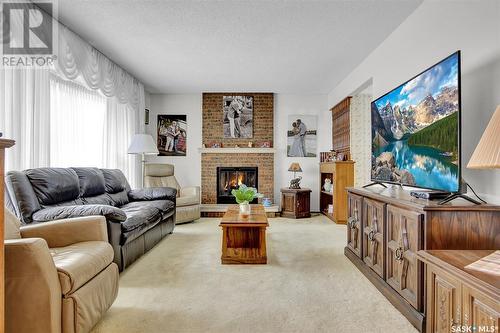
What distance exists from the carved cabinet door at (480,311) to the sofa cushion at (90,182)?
329cm

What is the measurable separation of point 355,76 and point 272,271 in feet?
10.8

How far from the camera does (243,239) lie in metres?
3.15

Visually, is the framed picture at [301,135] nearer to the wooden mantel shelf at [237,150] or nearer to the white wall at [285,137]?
the white wall at [285,137]

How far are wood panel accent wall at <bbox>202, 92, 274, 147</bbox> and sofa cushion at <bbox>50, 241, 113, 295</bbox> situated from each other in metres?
4.29

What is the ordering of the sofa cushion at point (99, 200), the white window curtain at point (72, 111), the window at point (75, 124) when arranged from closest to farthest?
the white window curtain at point (72, 111) < the sofa cushion at point (99, 200) < the window at point (75, 124)

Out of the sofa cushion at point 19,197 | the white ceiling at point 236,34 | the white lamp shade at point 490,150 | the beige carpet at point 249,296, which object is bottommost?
the beige carpet at point 249,296

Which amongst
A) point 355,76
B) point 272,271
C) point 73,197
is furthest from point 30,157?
point 355,76

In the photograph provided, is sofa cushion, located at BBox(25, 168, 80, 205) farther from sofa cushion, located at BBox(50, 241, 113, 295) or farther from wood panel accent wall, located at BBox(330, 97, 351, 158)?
wood panel accent wall, located at BBox(330, 97, 351, 158)

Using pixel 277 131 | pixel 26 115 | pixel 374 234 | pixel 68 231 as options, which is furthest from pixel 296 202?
pixel 26 115

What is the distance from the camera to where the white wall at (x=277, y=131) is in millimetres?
6160

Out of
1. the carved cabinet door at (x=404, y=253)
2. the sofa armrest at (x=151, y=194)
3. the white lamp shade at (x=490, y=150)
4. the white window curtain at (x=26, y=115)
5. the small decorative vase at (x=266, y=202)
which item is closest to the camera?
the white lamp shade at (x=490, y=150)

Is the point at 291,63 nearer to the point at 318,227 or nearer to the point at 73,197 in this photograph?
the point at 318,227

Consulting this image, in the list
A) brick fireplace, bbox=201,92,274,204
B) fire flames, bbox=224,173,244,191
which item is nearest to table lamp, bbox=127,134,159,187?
brick fireplace, bbox=201,92,274,204

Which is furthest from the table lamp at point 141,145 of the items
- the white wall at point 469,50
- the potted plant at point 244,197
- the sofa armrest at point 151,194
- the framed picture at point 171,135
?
the white wall at point 469,50
